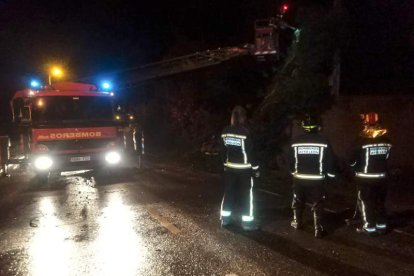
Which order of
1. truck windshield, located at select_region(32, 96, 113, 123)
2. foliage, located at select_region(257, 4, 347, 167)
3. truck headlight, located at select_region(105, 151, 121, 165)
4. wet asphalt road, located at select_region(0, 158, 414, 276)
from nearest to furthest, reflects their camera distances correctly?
wet asphalt road, located at select_region(0, 158, 414, 276), truck windshield, located at select_region(32, 96, 113, 123), truck headlight, located at select_region(105, 151, 121, 165), foliage, located at select_region(257, 4, 347, 167)

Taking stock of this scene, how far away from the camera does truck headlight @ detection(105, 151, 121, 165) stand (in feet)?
42.1

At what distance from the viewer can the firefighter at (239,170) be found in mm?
7031

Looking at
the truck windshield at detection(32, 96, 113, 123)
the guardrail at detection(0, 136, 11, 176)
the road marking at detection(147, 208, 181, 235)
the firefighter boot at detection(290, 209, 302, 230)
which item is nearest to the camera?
the firefighter boot at detection(290, 209, 302, 230)

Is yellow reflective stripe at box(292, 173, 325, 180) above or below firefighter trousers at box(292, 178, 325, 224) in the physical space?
above

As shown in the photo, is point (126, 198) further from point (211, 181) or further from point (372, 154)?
point (372, 154)

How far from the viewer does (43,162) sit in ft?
39.7

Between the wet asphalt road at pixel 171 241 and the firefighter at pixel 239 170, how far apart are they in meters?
0.29

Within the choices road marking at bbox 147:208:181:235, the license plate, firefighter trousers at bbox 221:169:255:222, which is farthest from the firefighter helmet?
the license plate

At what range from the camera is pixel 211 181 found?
41.1ft

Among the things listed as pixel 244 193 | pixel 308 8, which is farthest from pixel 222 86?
pixel 244 193

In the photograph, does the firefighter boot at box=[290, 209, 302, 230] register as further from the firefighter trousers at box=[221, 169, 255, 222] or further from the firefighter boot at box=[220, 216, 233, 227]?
the firefighter boot at box=[220, 216, 233, 227]

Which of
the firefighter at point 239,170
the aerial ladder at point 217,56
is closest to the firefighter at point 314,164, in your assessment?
the firefighter at point 239,170

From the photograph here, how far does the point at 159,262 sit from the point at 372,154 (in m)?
3.29

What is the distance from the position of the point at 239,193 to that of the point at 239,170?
363mm
